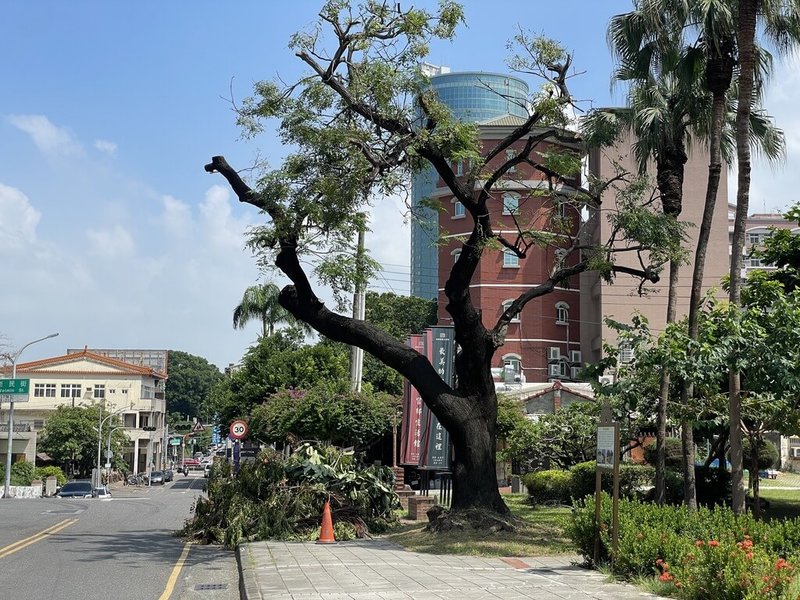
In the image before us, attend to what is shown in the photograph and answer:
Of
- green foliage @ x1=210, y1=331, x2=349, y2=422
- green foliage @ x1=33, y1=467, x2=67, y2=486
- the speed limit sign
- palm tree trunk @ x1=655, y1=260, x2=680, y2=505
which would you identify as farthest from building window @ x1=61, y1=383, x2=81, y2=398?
palm tree trunk @ x1=655, y1=260, x2=680, y2=505

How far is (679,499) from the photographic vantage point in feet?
79.5

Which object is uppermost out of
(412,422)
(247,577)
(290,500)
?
(412,422)

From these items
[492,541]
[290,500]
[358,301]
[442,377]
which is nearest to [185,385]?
[358,301]

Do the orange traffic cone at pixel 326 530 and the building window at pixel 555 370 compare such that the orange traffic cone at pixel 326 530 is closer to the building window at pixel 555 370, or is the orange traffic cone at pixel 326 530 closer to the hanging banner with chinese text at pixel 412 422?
the hanging banner with chinese text at pixel 412 422

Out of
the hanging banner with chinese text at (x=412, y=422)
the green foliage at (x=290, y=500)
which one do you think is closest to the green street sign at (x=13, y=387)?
the hanging banner with chinese text at (x=412, y=422)

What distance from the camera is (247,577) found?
1280 centimetres

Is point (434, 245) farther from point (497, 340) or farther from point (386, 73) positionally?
point (386, 73)

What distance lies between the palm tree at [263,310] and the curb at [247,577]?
56.6m

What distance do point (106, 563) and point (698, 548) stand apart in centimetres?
969

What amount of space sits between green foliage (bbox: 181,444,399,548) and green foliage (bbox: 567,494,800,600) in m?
6.67

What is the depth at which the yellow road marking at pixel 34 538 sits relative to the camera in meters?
17.0

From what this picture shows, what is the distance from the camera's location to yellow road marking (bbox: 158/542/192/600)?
12371mm

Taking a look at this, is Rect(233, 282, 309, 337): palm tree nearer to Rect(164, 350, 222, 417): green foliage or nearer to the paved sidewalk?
the paved sidewalk

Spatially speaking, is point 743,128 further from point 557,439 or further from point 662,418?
point 557,439
